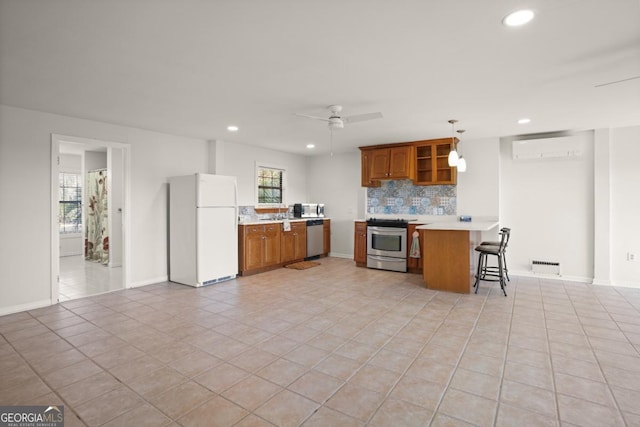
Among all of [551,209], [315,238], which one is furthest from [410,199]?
[551,209]

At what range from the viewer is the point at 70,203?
8062 millimetres

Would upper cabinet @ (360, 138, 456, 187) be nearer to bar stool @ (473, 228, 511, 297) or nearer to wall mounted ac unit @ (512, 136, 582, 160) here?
wall mounted ac unit @ (512, 136, 582, 160)

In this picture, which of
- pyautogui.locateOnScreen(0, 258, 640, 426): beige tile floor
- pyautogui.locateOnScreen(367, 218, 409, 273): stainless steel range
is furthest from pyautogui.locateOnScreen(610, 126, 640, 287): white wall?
pyautogui.locateOnScreen(367, 218, 409, 273): stainless steel range

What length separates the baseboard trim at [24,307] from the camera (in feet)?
12.3

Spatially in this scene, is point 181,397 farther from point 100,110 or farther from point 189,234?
point 100,110

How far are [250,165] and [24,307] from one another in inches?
158

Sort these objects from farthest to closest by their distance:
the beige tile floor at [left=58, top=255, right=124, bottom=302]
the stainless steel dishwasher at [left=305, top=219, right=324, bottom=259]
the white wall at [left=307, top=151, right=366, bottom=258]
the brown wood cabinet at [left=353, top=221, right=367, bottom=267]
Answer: the white wall at [left=307, top=151, right=366, bottom=258] < the stainless steel dishwasher at [left=305, top=219, right=324, bottom=259] < the brown wood cabinet at [left=353, top=221, right=367, bottom=267] < the beige tile floor at [left=58, top=255, right=124, bottom=302]

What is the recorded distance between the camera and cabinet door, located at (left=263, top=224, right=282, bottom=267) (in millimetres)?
6086

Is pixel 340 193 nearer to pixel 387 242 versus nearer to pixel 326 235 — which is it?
pixel 326 235

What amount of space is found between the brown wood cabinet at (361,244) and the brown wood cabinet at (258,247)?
1.56 m

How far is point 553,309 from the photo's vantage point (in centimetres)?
386

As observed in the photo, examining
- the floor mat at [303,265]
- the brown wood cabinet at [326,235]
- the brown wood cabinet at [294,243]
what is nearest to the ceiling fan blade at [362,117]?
the brown wood cabinet at [294,243]

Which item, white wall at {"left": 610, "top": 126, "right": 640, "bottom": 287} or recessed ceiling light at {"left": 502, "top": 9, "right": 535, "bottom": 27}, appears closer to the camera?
recessed ceiling light at {"left": 502, "top": 9, "right": 535, "bottom": 27}

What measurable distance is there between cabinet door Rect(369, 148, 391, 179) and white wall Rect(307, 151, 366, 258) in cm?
74
